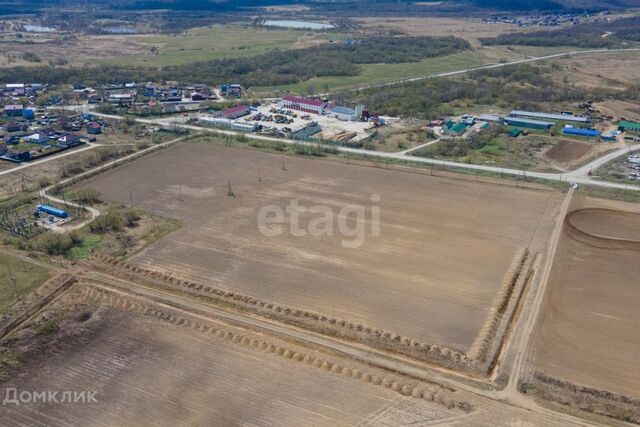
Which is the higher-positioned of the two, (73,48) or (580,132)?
(73,48)

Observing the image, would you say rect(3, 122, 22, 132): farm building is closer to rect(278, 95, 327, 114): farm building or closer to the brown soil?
rect(278, 95, 327, 114): farm building

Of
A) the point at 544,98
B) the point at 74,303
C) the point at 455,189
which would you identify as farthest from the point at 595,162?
the point at 74,303

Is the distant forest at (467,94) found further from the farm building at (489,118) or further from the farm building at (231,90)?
the farm building at (231,90)

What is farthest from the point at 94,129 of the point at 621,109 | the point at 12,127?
the point at 621,109

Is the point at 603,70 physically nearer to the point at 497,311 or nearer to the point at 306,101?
the point at 306,101

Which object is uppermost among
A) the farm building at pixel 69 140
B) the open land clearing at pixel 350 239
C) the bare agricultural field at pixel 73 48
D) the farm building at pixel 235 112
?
the bare agricultural field at pixel 73 48

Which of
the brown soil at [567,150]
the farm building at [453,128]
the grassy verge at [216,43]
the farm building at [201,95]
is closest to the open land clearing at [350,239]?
the brown soil at [567,150]

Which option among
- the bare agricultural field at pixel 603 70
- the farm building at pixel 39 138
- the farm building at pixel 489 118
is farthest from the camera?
the bare agricultural field at pixel 603 70
